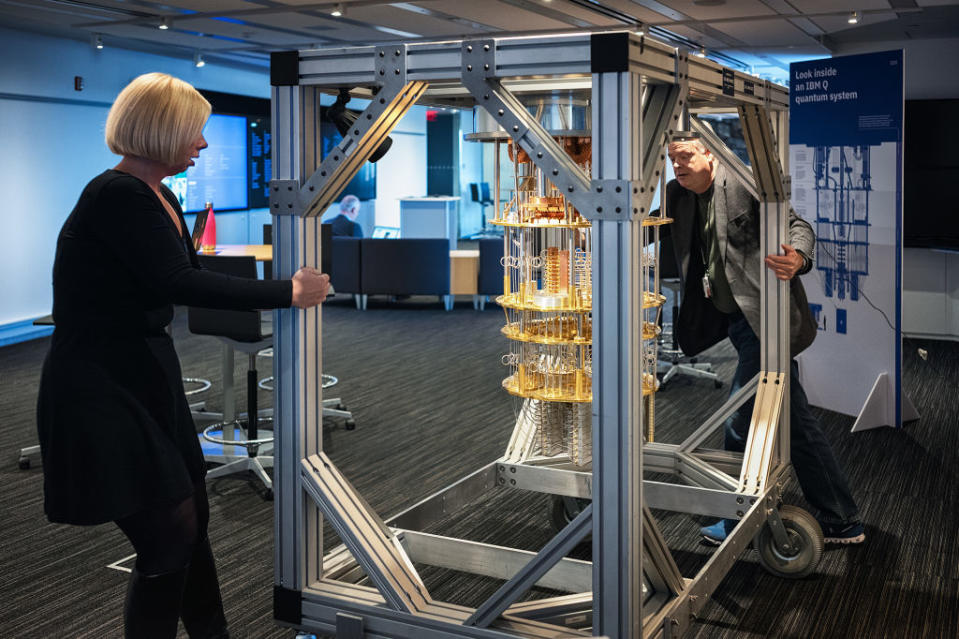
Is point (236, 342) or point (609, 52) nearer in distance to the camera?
point (609, 52)

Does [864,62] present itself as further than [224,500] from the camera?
Yes

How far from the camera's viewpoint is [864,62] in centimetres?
549

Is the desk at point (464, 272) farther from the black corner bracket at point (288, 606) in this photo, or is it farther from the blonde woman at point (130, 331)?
the blonde woman at point (130, 331)

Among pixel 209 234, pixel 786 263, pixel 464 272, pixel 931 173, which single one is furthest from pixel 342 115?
pixel 464 272

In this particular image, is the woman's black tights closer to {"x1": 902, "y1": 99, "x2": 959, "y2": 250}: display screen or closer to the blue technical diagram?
the blue technical diagram

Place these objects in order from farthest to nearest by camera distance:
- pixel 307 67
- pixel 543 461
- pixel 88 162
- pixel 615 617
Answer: pixel 88 162 < pixel 543 461 < pixel 307 67 < pixel 615 617

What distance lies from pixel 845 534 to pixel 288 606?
2211mm

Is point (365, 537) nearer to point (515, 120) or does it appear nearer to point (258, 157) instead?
point (515, 120)

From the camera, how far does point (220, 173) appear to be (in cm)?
1145

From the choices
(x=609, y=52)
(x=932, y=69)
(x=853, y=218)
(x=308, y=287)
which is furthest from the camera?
(x=932, y=69)

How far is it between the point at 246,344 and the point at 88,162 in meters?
5.85

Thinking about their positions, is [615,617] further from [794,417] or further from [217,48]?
[217,48]

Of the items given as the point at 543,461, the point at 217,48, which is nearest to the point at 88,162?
the point at 217,48

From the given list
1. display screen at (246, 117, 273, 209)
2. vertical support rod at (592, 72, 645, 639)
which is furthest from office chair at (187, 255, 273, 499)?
display screen at (246, 117, 273, 209)
